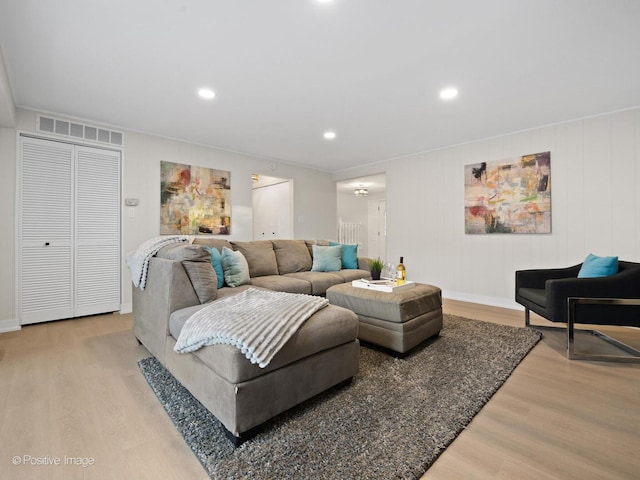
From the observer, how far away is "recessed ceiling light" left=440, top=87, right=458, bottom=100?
9.26ft

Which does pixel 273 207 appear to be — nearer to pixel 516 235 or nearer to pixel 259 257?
pixel 259 257

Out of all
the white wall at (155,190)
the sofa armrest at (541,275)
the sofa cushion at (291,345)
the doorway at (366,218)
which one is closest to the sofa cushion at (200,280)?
the sofa cushion at (291,345)

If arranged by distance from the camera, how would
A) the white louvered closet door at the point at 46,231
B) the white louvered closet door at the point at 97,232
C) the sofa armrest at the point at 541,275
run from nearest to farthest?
the sofa armrest at the point at 541,275 → the white louvered closet door at the point at 46,231 → the white louvered closet door at the point at 97,232

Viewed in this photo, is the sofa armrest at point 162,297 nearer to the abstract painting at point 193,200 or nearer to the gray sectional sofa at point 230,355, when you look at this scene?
the gray sectional sofa at point 230,355

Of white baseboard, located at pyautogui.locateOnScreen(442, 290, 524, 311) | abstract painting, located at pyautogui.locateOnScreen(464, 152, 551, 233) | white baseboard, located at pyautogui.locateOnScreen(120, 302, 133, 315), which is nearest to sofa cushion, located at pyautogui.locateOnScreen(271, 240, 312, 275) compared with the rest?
white baseboard, located at pyautogui.locateOnScreen(120, 302, 133, 315)

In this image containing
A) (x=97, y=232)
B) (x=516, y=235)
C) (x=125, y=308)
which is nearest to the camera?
(x=97, y=232)

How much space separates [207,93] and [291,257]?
210 centimetres

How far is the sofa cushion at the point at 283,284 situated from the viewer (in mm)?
3100

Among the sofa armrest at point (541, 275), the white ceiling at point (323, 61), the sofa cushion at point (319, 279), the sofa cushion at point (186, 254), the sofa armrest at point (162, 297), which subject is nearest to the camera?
the white ceiling at point (323, 61)

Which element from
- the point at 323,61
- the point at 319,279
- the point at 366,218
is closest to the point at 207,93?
the point at 323,61

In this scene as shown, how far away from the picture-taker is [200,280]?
2109 mm

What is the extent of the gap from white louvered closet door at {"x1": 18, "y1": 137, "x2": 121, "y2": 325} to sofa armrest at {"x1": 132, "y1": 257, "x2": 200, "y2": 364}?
196 centimetres

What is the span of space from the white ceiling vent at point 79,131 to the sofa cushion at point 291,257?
238cm

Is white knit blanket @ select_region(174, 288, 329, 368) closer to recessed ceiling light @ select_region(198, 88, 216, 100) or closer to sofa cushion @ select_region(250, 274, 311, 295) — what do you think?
sofa cushion @ select_region(250, 274, 311, 295)
